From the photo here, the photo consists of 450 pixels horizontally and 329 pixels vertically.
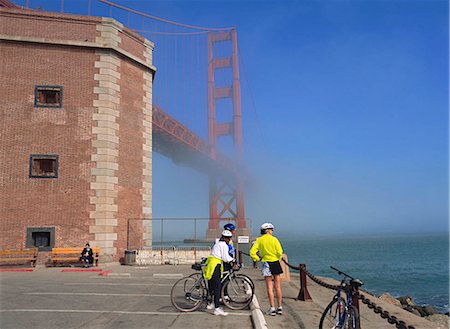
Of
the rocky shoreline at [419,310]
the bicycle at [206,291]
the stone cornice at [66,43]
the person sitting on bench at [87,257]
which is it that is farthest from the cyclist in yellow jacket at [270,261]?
the stone cornice at [66,43]

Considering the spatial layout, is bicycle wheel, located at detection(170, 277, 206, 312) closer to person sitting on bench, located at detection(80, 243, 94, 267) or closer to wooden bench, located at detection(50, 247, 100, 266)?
person sitting on bench, located at detection(80, 243, 94, 267)

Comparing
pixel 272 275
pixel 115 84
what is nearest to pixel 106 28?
pixel 115 84

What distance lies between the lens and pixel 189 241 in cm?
6116

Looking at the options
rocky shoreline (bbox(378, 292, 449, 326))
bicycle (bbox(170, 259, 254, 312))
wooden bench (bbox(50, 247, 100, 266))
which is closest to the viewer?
bicycle (bbox(170, 259, 254, 312))

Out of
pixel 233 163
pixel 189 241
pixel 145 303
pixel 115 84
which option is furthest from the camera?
pixel 189 241

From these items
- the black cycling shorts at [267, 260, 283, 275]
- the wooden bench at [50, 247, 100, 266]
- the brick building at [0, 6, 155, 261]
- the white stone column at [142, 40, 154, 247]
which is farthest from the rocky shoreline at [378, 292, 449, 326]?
the wooden bench at [50, 247, 100, 266]

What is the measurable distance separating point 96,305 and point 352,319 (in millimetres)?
5329

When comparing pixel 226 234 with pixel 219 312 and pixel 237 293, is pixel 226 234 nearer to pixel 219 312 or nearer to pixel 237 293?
pixel 237 293

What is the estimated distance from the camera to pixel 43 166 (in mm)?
17016

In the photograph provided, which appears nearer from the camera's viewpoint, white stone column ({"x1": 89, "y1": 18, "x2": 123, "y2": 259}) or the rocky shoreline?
the rocky shoreline

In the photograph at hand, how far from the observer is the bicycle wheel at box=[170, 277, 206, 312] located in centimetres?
802

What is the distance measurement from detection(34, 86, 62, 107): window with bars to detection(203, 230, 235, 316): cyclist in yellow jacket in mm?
12320

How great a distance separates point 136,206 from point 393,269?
35.1m

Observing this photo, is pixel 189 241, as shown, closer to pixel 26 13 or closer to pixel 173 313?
pixel 26 13
